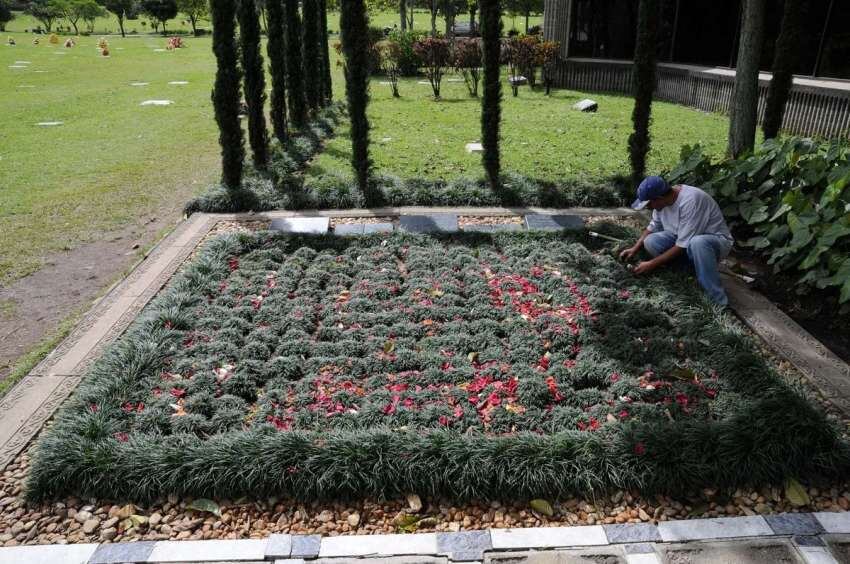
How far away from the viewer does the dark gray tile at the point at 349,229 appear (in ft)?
20.0

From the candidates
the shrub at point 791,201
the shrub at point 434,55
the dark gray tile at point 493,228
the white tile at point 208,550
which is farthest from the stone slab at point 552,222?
the shrub at point 434,55

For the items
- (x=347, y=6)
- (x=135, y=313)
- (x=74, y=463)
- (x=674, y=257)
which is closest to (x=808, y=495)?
(x=674, y=257)

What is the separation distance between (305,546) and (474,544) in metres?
0.74

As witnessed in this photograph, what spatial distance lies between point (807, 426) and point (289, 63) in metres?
9.81

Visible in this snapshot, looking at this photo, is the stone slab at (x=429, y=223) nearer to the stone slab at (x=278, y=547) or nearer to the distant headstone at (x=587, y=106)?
the stone slab at (x=278, y=547)

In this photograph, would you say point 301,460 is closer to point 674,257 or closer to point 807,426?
point 807,426

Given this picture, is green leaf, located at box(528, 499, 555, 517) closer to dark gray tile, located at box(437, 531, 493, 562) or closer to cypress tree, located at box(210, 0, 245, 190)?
dark gray tile, located at box(437, 531, 493, 562)

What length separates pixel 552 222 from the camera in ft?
20.9

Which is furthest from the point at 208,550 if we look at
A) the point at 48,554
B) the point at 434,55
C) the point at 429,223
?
the point at 434,55

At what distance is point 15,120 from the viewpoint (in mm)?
12383

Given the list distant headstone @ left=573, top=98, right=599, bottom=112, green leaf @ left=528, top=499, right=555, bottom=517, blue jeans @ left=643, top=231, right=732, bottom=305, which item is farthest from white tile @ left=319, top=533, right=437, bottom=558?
distant headstone @ left=573, top=98, right=599, bottom=112

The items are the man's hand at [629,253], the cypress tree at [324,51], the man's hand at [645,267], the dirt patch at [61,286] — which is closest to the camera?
the dirt patch at [61,286]

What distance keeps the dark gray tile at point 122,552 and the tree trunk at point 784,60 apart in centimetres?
815

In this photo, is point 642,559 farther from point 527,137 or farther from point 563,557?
point 527,137
